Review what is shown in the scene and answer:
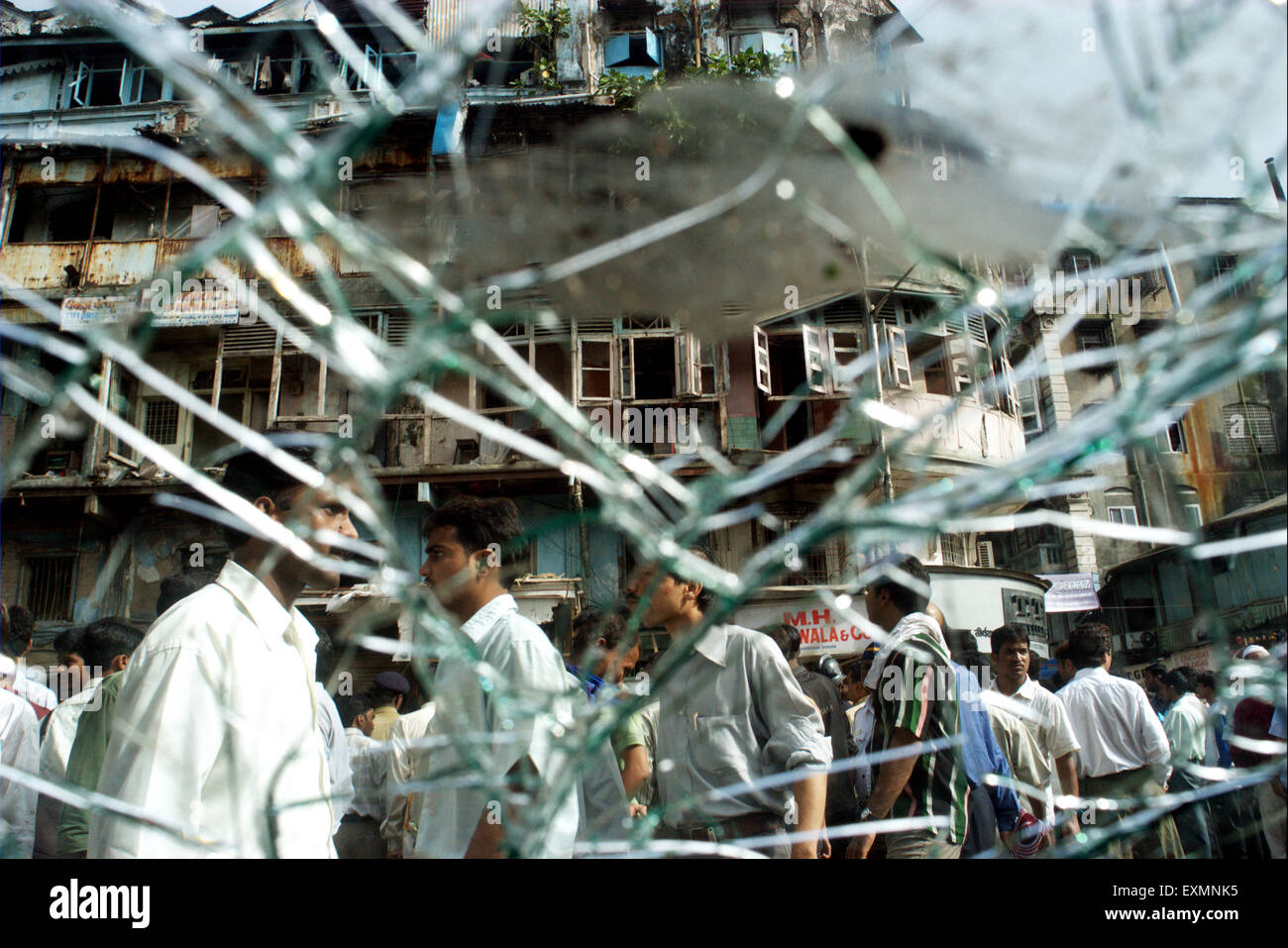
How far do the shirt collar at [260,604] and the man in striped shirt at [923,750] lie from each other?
125 centimetres

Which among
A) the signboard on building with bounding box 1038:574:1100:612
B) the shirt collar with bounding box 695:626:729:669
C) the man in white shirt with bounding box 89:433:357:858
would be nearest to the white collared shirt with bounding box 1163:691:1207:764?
the shirt collar with bounding box 695:626:729:669

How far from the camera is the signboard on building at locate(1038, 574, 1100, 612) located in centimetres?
997

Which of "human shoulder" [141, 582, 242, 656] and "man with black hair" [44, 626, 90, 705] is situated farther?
"man with black hair" [44, 626, 90, 705]

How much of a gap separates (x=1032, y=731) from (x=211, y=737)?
7.89 feet

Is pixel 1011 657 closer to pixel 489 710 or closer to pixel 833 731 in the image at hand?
pixel 833 731

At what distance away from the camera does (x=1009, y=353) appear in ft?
41.4

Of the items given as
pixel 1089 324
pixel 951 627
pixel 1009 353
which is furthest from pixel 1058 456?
pixel 1089 324

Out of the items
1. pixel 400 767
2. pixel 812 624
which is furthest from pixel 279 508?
pixel 812 624

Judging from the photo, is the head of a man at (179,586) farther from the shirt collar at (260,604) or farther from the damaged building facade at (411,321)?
the damaged building facade at (411,321)

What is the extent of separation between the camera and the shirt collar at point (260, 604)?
1.35m

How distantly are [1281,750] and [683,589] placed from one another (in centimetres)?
116

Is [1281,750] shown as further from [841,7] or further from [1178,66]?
[841,7]

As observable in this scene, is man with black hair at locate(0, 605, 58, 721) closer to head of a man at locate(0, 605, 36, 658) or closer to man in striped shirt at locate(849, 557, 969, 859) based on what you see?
head of a man at locate(0, 605, 36, 658)

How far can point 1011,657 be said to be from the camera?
2.77 m
